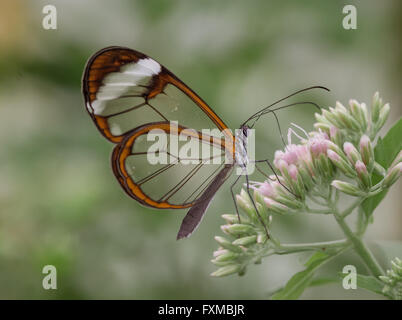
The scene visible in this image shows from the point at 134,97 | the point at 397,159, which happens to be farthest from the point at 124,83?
the point at 397,159

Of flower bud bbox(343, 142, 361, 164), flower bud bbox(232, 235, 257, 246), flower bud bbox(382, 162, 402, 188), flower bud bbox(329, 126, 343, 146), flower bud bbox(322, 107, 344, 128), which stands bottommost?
flower bud bbox(232, 235, 257, 246)

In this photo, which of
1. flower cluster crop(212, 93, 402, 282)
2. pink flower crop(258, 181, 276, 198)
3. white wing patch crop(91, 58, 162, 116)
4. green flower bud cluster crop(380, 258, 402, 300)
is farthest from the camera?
white wing patch crop(91, 58, 162, 116)

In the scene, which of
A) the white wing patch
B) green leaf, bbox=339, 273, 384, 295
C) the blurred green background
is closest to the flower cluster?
green leaf, bbox=339, 273, 384, 295

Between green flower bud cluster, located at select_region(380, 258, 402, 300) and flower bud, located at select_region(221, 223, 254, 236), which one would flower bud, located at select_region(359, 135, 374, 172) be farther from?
flower bud, located at select_region(221, 223, 254, 236)

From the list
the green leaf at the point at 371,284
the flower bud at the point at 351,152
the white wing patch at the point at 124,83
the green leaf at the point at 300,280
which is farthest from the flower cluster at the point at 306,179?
the white wing patch at the point at 124,83
